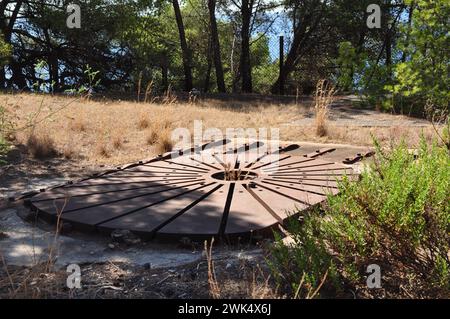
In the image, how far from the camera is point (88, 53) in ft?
40.2

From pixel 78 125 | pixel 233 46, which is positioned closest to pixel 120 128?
pixel 78 125

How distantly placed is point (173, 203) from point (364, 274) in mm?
1231

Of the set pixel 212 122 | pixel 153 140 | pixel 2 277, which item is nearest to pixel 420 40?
pixel 212 122

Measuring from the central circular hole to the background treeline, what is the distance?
378 cm

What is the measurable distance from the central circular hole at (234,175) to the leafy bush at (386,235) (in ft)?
4.28

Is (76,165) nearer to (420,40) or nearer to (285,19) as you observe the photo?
(420,40)

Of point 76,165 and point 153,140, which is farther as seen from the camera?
point 153,140

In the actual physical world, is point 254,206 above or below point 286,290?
above

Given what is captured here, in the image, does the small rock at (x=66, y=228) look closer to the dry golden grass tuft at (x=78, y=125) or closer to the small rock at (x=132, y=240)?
the small rock at (x=132, y=240)

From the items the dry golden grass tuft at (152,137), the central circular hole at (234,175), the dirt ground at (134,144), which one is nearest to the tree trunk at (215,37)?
the dirt ground at (134,144)

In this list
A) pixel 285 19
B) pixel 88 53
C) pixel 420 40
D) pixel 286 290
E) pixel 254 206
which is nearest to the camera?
pixel 286 290

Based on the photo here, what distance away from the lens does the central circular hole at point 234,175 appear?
3.66 metres

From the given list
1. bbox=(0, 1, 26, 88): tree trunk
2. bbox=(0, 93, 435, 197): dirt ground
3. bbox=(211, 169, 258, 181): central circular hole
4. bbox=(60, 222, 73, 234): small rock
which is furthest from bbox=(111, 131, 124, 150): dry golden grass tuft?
bbox=(0, 1, 26, 88): tree trunk

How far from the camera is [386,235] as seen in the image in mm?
2242
